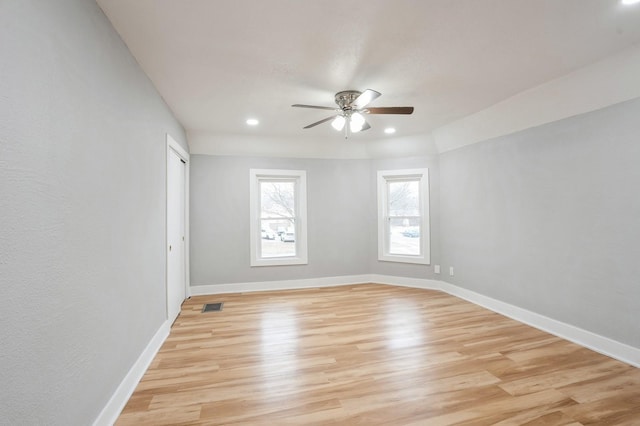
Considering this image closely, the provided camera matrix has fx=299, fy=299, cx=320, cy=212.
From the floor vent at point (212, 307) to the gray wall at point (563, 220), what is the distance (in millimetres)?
3606

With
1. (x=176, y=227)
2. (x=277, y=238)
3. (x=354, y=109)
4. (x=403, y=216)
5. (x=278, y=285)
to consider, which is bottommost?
(x=278, y=285)

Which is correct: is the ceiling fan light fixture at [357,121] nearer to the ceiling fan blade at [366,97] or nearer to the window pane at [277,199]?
the ceiling fan blade at [366,97]

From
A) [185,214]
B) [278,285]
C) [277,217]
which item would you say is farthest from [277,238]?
[185,214]

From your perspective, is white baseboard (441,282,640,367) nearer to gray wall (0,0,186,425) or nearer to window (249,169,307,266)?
window (249,169,307,266)

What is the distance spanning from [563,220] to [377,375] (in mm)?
2489

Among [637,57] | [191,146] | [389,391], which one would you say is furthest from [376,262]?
[637,57]

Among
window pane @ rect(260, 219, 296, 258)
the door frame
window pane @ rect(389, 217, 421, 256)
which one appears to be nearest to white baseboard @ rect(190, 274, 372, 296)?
the door frame

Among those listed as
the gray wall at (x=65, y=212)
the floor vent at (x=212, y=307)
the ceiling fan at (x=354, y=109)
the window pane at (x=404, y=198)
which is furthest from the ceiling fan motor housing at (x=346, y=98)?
the floor vent at (x=212, y=307)

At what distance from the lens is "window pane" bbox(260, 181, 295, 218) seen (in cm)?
522

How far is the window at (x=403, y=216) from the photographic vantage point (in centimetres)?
510

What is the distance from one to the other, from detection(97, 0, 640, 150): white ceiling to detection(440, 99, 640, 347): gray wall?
2.31 feet

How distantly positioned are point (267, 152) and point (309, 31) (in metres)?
3.11

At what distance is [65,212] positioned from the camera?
142 centimetres

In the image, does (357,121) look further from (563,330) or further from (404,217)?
(563,330)
